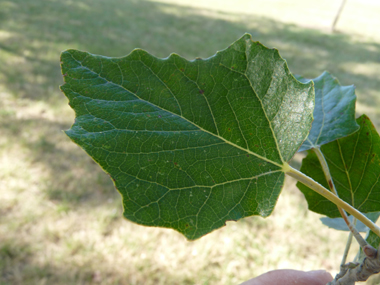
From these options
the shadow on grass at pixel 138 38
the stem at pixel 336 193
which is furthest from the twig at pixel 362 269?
the shadow on grass at pixel 138 38

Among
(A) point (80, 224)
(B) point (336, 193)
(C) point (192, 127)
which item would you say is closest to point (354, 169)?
(B) point (336, 193)

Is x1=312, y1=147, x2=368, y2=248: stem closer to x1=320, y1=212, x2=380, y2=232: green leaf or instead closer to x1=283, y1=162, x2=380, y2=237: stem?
x1=283, y1=162, x2=380, y2=237: stem

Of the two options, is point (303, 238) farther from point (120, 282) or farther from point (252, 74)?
point (252, 74)

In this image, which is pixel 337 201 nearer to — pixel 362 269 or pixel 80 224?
pixel 362 269

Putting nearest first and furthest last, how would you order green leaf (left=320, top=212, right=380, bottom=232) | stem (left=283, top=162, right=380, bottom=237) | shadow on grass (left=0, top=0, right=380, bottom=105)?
stem (left=283, top=162, right=380, bottom=237), green leaf (left=320, top=212, right=380, bottom=232), shadow on grass (left=0, top=0, right=380, bottom=105)

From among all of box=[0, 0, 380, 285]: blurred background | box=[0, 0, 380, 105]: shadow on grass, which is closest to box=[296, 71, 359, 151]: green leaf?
box=[0, 0, 380, 285]: blurred background

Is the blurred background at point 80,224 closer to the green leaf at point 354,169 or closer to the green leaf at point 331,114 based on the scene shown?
the green leaf at point 354,169

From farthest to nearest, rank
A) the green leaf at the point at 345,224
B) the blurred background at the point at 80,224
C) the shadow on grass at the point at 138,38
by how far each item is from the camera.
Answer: the shadow on grass at the point at 138,38 < the blurred background at the point at 80,224 < the green leaf at the point at 345,224
